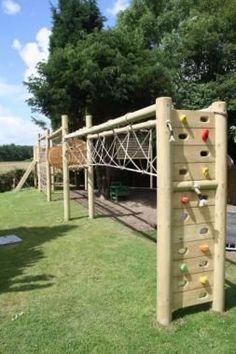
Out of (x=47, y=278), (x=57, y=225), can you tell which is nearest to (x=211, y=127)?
(x=47, y=278)

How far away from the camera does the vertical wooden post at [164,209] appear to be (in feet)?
12.5

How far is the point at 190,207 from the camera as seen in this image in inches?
159

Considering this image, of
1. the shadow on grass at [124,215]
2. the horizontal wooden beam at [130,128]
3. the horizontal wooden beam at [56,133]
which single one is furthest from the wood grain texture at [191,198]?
the horizontal wooden beam at [56,133]

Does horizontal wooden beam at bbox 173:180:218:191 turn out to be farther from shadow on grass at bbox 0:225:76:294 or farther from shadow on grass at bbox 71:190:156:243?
shadow on grass at bbox 71:190:156:243

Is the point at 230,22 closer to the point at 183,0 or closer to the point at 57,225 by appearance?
the point at 183,0

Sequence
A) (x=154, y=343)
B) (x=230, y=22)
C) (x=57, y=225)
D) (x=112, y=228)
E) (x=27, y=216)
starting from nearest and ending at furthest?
(x=154, y=343)
(x=112, y=228)
(x=57, y=225)
(x=27, y=216)
(x=230, y=22)

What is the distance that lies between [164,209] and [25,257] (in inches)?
129

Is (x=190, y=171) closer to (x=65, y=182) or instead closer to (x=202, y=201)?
(x=202, y=201)

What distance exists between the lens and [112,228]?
848 cm

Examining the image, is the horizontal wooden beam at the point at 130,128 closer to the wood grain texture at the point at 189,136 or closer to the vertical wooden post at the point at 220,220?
the wood grain texture at the point at 189,136

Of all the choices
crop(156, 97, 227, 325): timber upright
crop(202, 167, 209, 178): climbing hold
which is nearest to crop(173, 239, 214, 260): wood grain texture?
crop(156, 97, 227, 325): timber upright

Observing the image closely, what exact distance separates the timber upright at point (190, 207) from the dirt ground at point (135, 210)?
2.19 meters

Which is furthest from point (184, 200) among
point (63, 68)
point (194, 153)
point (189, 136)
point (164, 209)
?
point (63, 68)

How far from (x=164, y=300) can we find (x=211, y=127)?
170 centimetres
